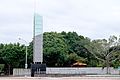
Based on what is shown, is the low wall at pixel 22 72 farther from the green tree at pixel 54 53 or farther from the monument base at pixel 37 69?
the green tree at pixel 54 53

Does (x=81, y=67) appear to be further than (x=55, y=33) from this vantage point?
No

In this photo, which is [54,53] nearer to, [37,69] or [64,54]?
[64,54]

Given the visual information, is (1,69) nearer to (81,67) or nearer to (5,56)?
(5,56)

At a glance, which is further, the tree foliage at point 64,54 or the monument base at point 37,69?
the tree foliage at point 64,54

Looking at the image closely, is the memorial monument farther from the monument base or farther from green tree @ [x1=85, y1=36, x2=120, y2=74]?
green tree @ [x1=85, y1=36, x2=120, y2=74]

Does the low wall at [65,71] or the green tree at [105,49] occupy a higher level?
the green tree at [105,49]

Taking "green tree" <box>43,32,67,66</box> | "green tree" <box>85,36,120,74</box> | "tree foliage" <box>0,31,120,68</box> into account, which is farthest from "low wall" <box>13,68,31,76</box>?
"green tree" <box>85,36,120,74</box>

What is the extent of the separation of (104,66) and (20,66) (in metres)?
16.8

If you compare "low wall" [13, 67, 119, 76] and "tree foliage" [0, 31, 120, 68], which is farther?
"tree foliage" [0, 31, 120, 68]

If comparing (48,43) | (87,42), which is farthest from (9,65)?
(87,42)

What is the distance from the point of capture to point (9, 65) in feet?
234

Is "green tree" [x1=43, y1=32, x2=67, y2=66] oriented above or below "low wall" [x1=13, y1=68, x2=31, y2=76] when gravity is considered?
above

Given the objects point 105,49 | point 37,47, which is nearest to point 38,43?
point 37,47

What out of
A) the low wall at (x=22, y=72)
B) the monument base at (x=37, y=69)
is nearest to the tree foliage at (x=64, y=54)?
the low wall at (x=22, y=72)
